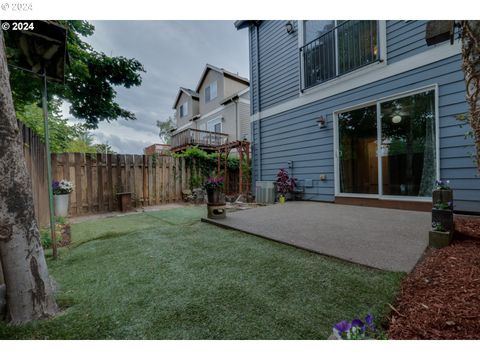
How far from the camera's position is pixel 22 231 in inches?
48.2

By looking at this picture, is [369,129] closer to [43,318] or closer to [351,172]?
[351,172]

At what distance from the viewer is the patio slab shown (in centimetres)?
193

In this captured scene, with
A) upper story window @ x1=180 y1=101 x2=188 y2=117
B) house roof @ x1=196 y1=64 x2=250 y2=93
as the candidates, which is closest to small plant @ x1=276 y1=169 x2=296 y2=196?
house roof @ x1=196 y1=64 x2=250 y2=93

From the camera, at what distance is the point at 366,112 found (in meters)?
4.43

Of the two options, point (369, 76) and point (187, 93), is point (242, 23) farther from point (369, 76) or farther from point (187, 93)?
point (187, 93)

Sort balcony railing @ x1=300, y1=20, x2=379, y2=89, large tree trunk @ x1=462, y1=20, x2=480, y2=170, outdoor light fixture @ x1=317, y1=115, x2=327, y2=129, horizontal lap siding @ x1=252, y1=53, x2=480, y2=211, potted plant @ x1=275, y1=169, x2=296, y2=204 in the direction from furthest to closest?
potted plant @ x1=275, y1=169, x2=296, y2=204, outdoor light fixture @ x1=317, y1=115, x2=327, y2=129, balcony railing @ x1=300, y1=20, x2=379, y2=89, horizontal lap siding @ x1=252, y1=53, x2=480, y2=211, large tree trunk @ x1=462, y1=20, x2=480, y2=170

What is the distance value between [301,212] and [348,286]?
8.26 feet

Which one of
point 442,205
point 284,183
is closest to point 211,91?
point 284,183

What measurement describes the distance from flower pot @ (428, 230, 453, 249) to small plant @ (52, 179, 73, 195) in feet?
20.1

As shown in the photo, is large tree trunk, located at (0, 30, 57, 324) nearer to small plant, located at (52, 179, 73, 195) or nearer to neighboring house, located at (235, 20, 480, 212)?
small plant, located at (52, 179, 73, 195)

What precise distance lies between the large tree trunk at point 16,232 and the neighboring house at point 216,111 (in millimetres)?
10618

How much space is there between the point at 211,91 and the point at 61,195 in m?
11.7

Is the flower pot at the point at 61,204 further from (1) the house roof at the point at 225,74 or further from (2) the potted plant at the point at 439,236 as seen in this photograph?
(1) the house roof at the point at 225,74

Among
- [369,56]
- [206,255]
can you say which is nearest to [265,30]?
[369,56]
